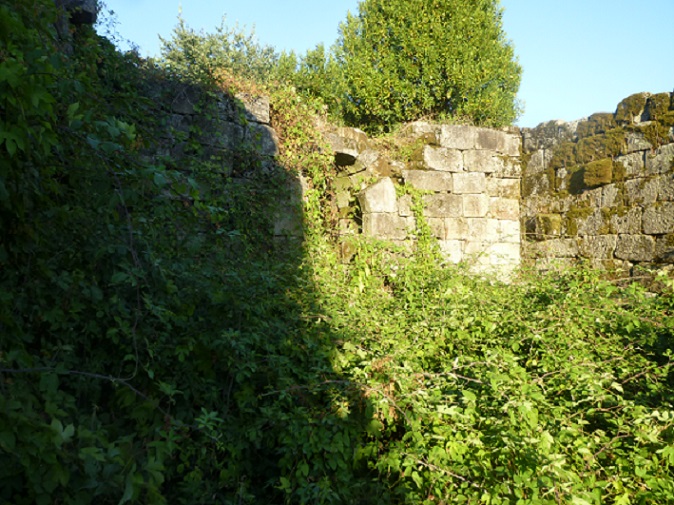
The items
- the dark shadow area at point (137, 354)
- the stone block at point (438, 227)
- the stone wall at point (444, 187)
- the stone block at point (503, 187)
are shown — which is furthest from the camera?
the stone block at point (503, 187)

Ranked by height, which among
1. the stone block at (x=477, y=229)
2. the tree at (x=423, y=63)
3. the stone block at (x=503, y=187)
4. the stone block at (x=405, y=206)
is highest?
the tree at (x=423, y=63)

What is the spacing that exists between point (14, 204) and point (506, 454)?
7.95 feet

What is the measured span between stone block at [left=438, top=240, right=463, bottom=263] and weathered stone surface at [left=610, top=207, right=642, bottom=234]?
68.8 inches

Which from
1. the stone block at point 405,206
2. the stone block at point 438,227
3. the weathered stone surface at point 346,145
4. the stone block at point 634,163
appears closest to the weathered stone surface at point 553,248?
Result: the stone block at point 634,163

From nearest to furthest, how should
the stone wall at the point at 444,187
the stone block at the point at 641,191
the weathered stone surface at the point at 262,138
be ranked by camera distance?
the weathered stone surface at the point at 262,138 < the stone block at the point at 641,191 < the stone wall at the point at 444,187

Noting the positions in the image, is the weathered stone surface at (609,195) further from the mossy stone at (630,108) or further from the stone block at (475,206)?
the stone block at (475,206)

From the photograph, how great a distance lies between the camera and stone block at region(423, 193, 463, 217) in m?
6.54

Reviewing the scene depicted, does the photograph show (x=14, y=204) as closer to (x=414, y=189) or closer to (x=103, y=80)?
(x=103, y=80)

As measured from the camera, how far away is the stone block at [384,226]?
5910mm

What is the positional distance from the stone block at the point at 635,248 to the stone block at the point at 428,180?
6.70 ft

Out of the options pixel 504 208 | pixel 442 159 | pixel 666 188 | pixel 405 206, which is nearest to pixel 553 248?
pixel 504 208

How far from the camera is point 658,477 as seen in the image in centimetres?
→ 264

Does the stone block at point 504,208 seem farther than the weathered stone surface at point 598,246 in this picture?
Yes

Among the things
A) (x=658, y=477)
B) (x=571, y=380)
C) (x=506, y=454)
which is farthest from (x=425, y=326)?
(x=658, y=477)
